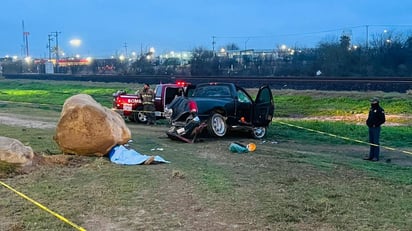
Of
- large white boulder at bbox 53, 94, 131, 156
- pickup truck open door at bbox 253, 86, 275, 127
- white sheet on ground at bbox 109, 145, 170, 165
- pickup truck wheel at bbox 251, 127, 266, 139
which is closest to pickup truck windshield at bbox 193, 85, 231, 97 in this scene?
pickup truck open door at bbox 253, 86, 275, 127

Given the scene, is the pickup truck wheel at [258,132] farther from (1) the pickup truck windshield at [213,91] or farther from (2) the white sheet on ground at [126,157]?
(2) the white sheet on ground at [126,157]

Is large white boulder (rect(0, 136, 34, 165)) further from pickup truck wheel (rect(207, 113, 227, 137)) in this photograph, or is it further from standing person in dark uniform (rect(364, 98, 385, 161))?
standing person in dark uniform (rect(364, 98, 385, 161))

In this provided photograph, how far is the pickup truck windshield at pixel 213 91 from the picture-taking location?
1632 centimetres

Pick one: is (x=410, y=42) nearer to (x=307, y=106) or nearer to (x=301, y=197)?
(x=307, y=106)

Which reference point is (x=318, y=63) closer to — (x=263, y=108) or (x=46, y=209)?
(x=263, y=108)

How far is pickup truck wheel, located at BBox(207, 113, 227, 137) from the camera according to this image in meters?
15.4

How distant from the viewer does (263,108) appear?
16016 millimetres

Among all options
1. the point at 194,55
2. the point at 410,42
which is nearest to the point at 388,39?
the point at 410,42

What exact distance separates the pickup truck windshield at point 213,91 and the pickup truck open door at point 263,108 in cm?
92

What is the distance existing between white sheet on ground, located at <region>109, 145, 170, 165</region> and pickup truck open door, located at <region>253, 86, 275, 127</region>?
5.68 m

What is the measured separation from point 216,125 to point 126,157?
5111 mm

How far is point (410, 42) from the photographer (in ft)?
183

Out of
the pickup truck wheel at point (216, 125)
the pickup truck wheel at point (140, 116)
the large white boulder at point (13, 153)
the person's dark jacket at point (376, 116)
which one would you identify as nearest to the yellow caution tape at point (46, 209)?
the large white boulder at point (13, 153)

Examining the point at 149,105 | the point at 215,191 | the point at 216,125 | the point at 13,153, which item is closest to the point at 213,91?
the point at 216,125
